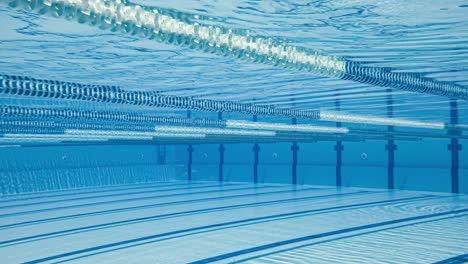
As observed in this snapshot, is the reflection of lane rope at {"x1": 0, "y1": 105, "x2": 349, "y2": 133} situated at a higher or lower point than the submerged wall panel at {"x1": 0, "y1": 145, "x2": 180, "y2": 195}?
higher

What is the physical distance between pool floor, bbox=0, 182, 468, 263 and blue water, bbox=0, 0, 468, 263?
4 centimetres

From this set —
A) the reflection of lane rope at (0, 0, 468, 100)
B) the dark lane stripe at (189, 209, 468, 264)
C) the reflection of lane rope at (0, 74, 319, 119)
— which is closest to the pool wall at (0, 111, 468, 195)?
the reflection of lane rope at (0, 74, 319, 119)

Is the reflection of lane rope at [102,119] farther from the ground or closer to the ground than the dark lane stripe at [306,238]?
farther from the ground

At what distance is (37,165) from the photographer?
47.0 ft

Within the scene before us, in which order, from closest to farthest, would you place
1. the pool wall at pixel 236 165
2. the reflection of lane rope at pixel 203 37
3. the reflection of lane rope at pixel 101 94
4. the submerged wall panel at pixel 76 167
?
the reflection of lane rope at pixel 203 37
the reflection of lane rope at pixel 101 94
the pool wall at pixel 236 165
the submerged wall panel at pixel 76 167

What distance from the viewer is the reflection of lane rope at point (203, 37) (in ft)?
7.33

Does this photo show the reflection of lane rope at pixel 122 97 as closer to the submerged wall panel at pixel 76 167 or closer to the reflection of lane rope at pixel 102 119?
the reflection of lane rope at pixel 102 119

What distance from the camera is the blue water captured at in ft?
10.5

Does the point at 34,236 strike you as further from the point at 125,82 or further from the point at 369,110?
the point at 369,110

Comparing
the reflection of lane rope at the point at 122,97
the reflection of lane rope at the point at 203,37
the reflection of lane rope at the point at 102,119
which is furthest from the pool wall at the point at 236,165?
the reflection of lane rope at the point at 203,37

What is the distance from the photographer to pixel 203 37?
291 centimetres

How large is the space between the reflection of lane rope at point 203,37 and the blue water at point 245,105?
1 cm

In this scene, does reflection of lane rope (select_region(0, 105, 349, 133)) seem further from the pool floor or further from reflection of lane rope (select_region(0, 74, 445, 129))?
the pool floor

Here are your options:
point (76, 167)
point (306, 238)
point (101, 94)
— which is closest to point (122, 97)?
point (101, 94)
